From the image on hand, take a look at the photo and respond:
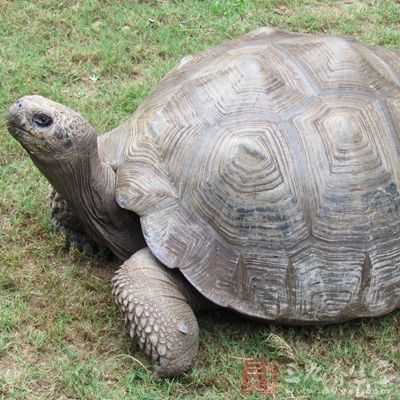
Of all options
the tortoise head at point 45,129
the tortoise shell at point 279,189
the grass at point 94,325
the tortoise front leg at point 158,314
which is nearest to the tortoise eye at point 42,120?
the tortoise head at point 45,129

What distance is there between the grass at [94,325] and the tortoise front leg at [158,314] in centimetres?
12

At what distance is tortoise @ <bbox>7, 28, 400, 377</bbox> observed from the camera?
371 centimetres

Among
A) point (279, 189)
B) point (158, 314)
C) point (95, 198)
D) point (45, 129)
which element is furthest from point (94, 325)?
point (279, 189)

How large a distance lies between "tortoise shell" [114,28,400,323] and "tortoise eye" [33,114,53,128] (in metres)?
0.48

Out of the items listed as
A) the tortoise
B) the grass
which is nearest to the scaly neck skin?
the tortoise

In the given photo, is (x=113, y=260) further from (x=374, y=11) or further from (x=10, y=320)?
(x=374, y=11)

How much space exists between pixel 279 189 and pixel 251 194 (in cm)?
14

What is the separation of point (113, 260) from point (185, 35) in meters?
2.77

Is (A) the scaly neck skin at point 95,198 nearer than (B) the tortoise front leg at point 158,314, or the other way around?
(B) the tortoise front leg at point 158,314

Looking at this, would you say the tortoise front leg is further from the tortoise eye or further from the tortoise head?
the tortoise eye

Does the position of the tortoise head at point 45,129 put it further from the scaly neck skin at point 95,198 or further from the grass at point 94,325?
the grass at point 94,325

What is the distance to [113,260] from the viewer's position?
4.46m

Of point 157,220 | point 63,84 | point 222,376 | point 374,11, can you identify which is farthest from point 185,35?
point 222,376

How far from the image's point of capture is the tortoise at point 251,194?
371cm
